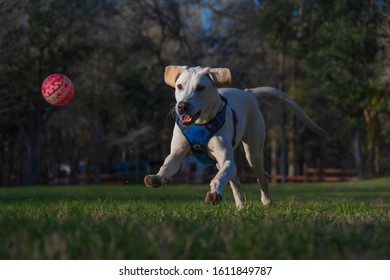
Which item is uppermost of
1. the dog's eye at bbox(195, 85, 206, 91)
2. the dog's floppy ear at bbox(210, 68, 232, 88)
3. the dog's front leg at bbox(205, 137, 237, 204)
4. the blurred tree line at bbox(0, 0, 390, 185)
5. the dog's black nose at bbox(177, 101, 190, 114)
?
the blurred tree line at bbox(0, 0, 390, 185)

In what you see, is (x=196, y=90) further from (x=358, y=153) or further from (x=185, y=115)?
(x=358, y=153)

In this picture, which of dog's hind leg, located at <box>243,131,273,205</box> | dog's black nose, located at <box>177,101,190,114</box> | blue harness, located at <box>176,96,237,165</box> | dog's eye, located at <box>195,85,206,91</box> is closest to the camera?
dog's black nose, located at <box>177,101,190,114</box>

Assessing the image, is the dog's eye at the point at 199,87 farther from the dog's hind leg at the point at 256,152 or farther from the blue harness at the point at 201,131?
the dog's hind leg at the point at 256,152

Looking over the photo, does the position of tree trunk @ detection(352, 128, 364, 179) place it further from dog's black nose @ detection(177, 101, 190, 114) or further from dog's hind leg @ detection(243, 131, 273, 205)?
dog's black nose @ detection(177, 101, 190, 114)

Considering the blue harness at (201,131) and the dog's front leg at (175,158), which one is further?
the blue harness at (201,131)

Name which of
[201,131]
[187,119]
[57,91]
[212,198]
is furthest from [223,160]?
[57,91]

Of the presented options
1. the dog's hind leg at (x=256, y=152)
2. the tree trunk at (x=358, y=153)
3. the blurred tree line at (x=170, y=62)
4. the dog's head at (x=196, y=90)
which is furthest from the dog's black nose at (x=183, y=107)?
the tree trunk at (x=358, y=153)

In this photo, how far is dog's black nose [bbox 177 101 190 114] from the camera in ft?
24.5

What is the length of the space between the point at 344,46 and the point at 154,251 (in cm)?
3799

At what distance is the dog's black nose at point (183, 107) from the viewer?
24.5 ft

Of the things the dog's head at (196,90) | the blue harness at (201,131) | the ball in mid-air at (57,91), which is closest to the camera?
the dog's head at (196,90)

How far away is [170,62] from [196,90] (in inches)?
1476

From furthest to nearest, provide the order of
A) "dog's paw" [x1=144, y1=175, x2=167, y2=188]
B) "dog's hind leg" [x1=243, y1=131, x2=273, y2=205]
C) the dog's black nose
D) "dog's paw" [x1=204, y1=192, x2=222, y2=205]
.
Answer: "dog's hind leg" [x1=243, y1=131, x2=273, y2=205] < the dog's black nose < "dog's paw" [x1=144, y1=175, x2=167, y2=188] < "dog's paw" [x1=204, y1=192, x2=222, y2=205]

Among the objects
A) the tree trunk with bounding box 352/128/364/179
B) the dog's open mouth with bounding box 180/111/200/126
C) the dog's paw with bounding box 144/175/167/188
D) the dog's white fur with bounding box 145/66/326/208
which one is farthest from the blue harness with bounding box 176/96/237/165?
the tree trunk with bounding box 352/128/364/179
